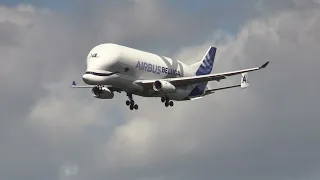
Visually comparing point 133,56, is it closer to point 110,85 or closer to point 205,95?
point 110,85

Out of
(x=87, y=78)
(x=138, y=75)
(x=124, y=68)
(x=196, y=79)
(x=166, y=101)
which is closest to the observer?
(x=87, y=78)

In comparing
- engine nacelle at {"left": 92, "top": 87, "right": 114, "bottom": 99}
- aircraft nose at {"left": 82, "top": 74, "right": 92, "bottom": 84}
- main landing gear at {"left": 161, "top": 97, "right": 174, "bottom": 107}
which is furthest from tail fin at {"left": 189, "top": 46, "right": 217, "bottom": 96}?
aircraft nose at {"left": 82, "top": 74, "right": 92, "bottom": 84}

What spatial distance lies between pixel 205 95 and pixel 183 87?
19.8 feet

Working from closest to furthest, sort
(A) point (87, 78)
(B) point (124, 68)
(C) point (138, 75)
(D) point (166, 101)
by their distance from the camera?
(A) point (87, 78) → (B) point (124, 68) → (C) point (138, 75) → (D) point (166, 101)

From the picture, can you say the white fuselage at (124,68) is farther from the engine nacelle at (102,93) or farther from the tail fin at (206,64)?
the tail fin at (206,64)

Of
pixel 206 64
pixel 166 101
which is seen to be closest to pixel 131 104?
pixel 166 101

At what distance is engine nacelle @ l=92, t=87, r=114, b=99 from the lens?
16000 centimetres

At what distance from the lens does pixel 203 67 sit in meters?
178

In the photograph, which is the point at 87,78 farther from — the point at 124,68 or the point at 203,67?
the point at 203,67

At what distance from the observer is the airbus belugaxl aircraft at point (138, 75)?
156425 mm

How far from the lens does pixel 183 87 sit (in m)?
169

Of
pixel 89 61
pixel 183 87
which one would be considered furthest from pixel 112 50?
pixel 183 87

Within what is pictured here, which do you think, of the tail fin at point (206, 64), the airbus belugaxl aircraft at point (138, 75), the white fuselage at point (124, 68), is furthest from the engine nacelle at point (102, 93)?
the tail fin at point (206, 64)

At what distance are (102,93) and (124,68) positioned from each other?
486 cm
